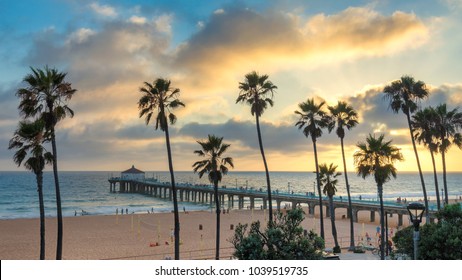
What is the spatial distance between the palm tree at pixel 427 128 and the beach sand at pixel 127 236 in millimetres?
12313

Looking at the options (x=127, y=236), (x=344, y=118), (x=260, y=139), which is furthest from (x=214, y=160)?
(x=127, y=236)

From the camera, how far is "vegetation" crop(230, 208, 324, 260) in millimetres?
10570

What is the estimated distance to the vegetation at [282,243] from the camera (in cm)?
1057

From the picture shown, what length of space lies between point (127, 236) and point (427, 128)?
33641 millimetres

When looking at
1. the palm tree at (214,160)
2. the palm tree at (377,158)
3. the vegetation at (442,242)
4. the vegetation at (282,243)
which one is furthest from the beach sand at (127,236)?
the vegetation at (282,243)

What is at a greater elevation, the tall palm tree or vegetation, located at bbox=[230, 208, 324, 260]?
the tall palm tree

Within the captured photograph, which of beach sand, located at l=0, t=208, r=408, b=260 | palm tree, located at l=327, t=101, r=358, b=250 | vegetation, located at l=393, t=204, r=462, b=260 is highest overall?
palm tree, located at l=327, t=101, r=358, b=250

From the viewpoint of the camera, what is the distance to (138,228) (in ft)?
177

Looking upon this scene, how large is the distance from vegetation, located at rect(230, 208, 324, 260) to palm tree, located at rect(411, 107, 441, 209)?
22706 millimetres

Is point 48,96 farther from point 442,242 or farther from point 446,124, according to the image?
point 446,124

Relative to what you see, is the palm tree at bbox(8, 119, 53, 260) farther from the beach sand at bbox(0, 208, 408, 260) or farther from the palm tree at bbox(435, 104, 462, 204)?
the palm tree at bbox(435, 104, 462, 204)

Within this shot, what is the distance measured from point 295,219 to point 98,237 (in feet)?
132

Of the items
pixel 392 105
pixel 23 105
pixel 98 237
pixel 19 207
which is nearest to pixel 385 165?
pixel 392 105

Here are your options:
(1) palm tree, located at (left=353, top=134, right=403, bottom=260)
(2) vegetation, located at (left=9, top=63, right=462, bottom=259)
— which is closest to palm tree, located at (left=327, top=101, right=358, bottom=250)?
(2) vegetation, located at (left=9, top=63, right=462, bottom=259)
